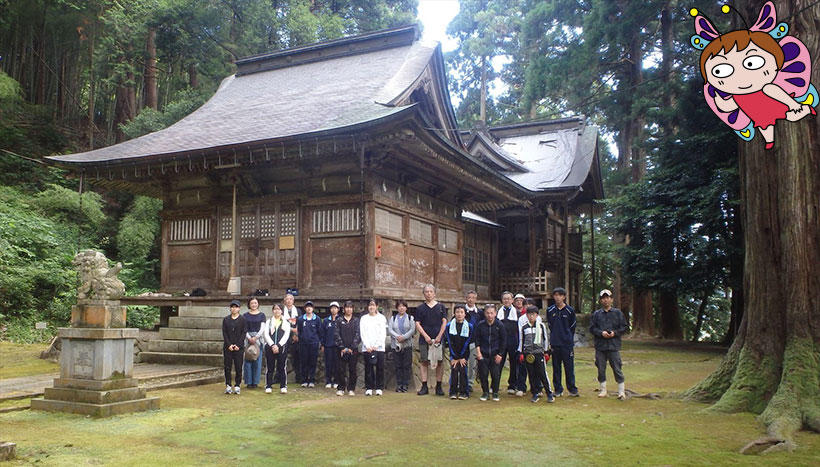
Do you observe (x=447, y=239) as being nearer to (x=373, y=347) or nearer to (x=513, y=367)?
(x=513, y=367)

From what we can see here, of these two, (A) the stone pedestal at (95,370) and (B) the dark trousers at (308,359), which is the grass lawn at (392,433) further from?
(B) the dark trousers at (308,359)

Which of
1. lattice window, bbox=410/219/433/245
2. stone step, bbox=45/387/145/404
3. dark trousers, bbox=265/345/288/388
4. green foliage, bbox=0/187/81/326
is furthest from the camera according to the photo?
green foliage, bbox=0/187/81/326

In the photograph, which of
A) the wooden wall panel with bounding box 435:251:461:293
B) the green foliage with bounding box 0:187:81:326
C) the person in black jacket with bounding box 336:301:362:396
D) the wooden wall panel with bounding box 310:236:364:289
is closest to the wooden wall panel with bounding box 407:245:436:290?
the wooden wall panel with bounding box 435:251:461:293

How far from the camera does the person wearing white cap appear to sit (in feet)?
30.7

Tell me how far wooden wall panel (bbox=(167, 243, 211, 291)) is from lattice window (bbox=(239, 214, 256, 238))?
3.17ft

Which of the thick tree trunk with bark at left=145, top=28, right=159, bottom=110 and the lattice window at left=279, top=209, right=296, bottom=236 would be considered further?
the thick tree trunk with bark at left=145, top=28, right=159, bottom=110

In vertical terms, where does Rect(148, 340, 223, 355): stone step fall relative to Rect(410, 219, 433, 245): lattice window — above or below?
below

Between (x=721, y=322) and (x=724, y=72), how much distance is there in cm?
2385

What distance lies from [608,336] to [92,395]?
292 inches

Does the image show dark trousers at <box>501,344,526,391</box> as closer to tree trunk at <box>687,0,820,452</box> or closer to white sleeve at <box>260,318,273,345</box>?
tree trunk at <box>687,0,820,452</box>

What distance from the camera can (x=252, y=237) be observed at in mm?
14242

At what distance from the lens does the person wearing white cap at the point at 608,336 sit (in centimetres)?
936

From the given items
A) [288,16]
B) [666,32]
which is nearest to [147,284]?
[288,16]

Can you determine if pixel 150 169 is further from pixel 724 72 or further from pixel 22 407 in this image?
pixel 724 72
